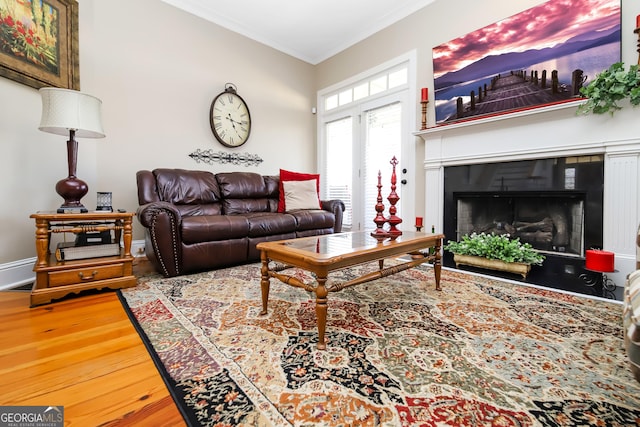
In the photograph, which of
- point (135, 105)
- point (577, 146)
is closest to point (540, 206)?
point (577, 146)

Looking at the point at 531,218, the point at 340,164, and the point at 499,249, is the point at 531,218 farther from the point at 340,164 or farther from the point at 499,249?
the point at 340,164

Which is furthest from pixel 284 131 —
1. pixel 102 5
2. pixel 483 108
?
pixel 483 108

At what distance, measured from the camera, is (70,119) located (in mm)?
1858

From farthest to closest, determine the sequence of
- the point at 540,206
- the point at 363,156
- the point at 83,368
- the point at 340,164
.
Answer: the point at 340,164 < the point at 363,156 < the point at 540,206 < the point at 83,368

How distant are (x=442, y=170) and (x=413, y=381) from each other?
2.64 metres

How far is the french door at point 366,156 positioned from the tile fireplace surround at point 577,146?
600mm

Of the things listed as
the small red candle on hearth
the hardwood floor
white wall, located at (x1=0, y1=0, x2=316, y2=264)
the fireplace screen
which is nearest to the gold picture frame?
white wall, located at (x1=0, y1=0, x2=316, y2=264)

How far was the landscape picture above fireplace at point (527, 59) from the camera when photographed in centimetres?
221

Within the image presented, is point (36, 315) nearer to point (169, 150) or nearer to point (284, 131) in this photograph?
point (169, 150)

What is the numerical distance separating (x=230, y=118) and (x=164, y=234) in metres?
2.14

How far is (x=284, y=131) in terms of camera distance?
4.42m

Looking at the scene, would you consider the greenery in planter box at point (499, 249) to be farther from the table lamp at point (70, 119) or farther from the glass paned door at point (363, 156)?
the table lamp at point (70, 119)

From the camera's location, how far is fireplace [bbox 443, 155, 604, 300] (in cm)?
226

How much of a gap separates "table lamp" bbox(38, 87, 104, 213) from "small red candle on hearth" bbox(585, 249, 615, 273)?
3693mm
